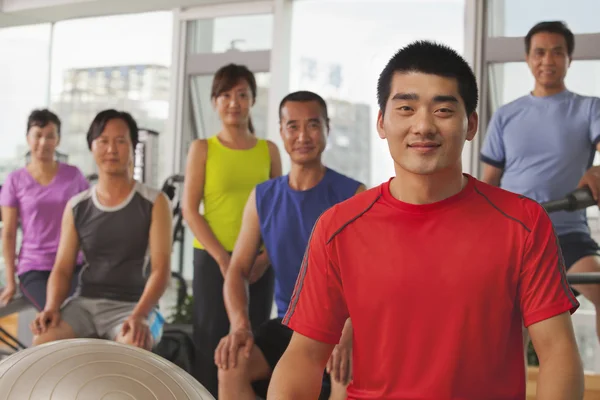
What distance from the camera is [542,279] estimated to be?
1.23m

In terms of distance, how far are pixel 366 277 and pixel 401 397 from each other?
20 centimetres

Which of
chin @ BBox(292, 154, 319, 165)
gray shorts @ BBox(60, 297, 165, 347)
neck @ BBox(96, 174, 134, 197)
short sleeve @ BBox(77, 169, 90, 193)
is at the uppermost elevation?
chin @ BBox(292, 154, 319, 165)

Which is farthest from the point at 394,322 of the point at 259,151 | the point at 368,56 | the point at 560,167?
the point at 368,56

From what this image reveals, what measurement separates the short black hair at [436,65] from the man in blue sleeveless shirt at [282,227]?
0.91m

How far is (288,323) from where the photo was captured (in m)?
1.34

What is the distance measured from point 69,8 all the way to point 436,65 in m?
5.56

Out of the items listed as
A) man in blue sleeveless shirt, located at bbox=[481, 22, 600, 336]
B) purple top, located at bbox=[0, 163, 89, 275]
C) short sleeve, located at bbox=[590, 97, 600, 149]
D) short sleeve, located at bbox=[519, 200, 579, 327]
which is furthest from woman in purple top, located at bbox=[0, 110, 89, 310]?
short sleeve, located at bbox=[519, 200, 579, 327]

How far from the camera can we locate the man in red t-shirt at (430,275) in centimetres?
124

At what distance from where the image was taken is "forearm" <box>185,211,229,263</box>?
2740 mm

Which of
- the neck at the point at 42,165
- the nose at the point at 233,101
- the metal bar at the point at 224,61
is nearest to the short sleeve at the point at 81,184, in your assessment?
the neck at the point at 42,165

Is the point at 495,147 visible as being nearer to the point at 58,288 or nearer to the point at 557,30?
the point at 557,30

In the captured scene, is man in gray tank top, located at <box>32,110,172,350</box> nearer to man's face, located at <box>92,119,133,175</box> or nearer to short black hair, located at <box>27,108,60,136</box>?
man's face, located at <box>92,119,133,175</box>

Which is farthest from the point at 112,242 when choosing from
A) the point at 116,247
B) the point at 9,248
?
the point at 9,248

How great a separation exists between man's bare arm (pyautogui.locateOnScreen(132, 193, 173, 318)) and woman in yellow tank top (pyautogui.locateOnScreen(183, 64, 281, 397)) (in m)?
0.13
